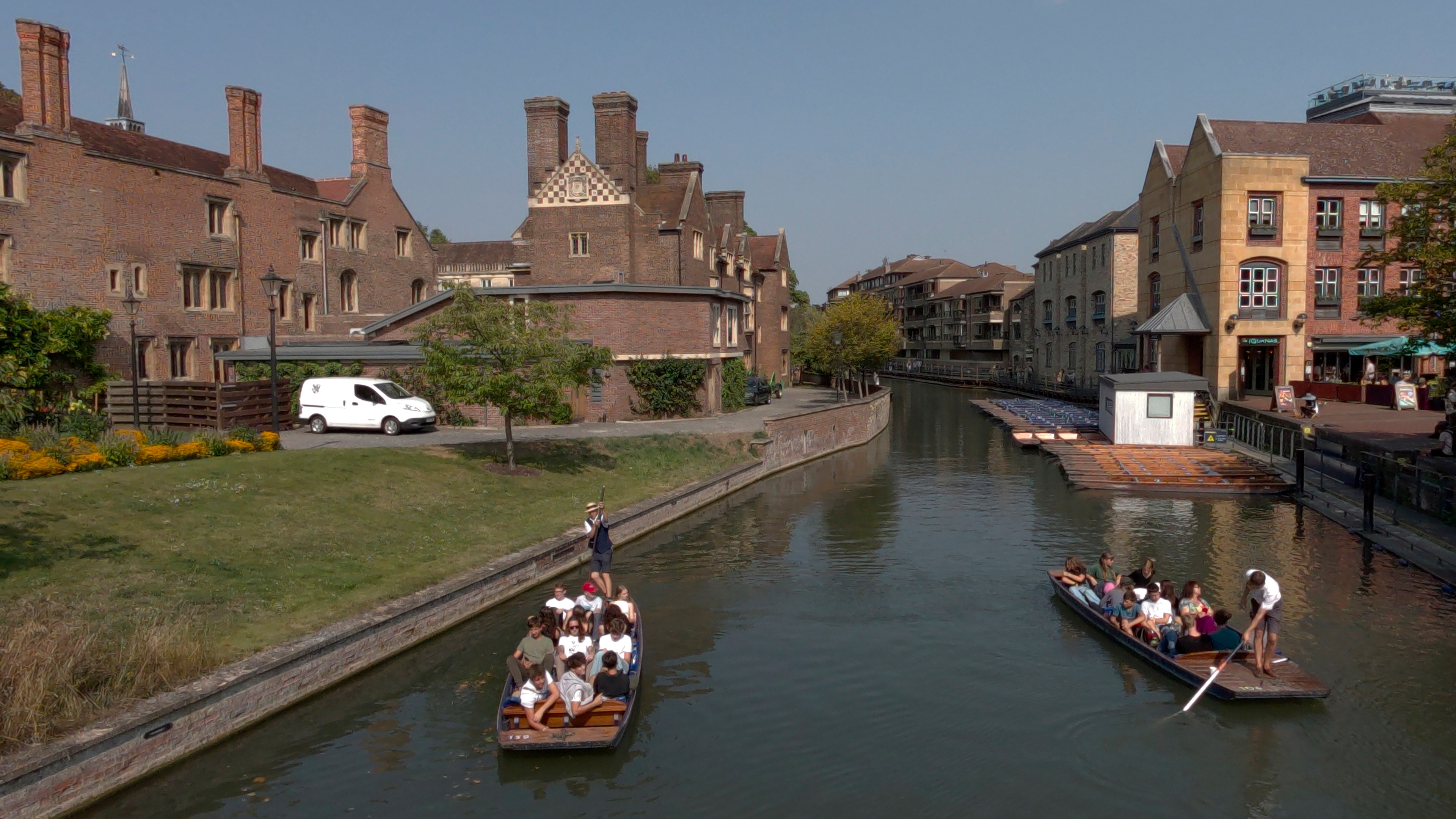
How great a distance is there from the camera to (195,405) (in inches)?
1176

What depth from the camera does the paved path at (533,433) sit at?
2972cm

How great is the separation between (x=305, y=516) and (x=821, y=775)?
12979 mm

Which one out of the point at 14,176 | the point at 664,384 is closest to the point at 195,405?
the point at 14,176

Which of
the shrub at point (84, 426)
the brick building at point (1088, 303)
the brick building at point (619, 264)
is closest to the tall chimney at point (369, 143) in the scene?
the brick building at point (619, 264)

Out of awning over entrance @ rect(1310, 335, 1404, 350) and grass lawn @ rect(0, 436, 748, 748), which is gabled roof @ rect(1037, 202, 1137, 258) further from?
grass lawn @ rect(0, 436, 748, 748)

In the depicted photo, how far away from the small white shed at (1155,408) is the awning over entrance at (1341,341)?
1048 centimetres

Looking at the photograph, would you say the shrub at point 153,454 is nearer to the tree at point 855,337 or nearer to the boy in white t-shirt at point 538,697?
the boy in white t-shirt at point 538,697

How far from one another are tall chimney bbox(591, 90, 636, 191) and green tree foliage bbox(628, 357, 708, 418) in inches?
477

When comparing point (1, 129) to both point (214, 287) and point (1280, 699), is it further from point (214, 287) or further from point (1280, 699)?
point (1280, 699)

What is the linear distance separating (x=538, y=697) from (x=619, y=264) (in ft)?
119

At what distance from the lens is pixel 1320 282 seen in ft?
150

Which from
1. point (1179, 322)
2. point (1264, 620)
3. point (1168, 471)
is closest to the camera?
point (1264, 620)

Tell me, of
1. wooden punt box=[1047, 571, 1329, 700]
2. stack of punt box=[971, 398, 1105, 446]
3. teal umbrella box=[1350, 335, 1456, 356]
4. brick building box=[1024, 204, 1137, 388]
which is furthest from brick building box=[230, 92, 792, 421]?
teal umbrella box=[1350, 335, 1456, 356]

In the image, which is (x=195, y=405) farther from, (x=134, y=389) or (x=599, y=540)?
(x=599, y=540)
